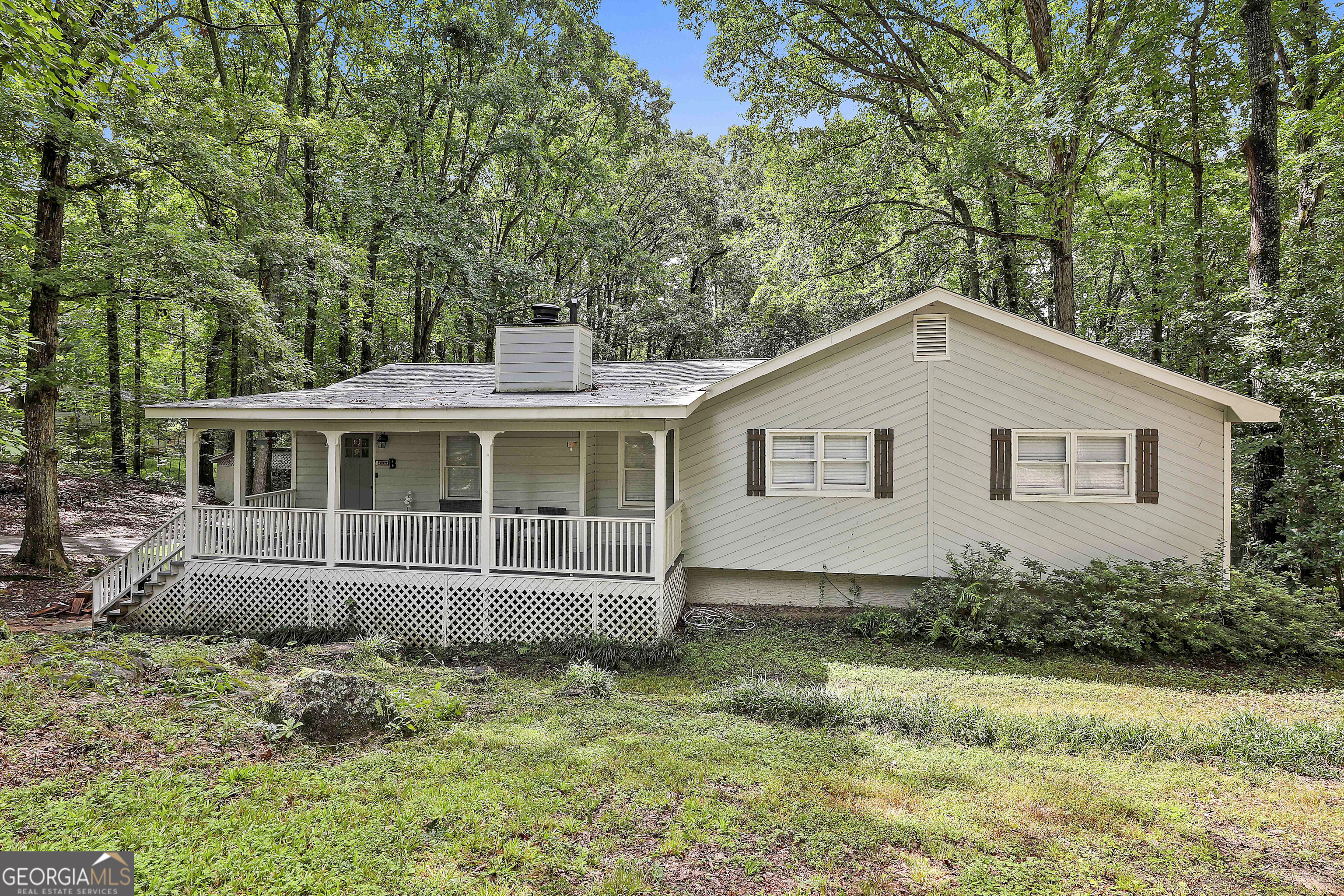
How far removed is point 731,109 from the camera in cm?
1678

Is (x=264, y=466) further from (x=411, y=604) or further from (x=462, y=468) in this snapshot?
(x=411, y=604)

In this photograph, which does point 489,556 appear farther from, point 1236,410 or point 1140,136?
point 1140,136

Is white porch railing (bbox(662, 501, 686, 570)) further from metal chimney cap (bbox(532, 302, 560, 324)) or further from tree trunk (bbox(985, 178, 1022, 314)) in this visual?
tree trunk (bbox(985, 178, 1022, 314))

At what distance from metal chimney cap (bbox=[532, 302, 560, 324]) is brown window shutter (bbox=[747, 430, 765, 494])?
4.16m

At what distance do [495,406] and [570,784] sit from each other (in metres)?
5.56

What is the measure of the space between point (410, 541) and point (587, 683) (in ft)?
13.8

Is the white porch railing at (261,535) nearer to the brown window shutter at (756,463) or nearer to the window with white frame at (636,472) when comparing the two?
the window with white frame at (636,472)

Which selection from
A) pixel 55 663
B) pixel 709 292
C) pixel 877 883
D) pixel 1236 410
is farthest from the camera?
pixel 709 292

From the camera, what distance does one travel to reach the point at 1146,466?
29.0 ft

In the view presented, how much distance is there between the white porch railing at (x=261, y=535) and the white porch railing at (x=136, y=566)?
456mm

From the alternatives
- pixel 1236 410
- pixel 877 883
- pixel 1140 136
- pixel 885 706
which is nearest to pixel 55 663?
pixel 877 883

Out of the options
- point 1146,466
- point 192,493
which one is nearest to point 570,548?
point 192,493

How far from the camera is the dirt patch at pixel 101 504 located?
14844 mm

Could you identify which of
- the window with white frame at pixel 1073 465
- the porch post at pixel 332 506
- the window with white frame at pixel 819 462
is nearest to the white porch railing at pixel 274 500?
the porch post at pixel 332 506
